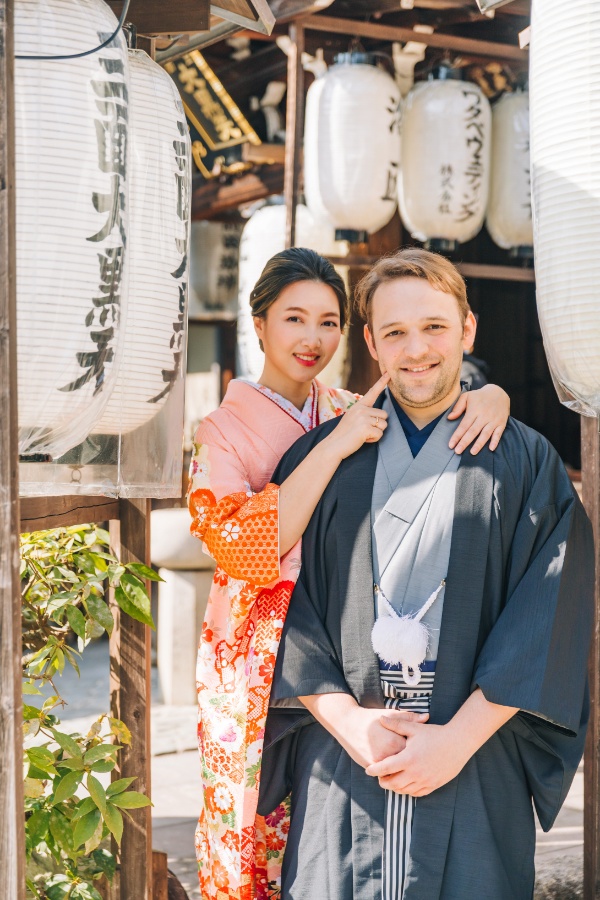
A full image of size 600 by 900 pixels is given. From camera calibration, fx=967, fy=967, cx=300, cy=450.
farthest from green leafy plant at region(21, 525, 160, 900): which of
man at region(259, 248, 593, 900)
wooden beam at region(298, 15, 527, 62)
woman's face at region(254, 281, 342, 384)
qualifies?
wooden beam at region(298, 15, 527, 62)

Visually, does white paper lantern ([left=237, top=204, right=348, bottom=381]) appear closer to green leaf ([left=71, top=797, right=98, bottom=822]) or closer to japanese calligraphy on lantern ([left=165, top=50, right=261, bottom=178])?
japanese calligraphy on lantern ([left=165, top=50, right=261, bottom=178])

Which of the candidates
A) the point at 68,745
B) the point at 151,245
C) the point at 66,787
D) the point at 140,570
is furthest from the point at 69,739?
the point at 151,245

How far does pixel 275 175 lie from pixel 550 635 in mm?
4850

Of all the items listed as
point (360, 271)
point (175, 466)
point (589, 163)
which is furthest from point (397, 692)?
point (360, 271)

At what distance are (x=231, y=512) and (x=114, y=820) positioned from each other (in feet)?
2.77

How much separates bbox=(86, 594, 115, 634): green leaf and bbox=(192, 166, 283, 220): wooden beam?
166 inches

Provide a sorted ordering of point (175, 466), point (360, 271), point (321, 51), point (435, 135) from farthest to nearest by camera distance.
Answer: point (360, 271), point (321, 51), point (435, 135), point (175, 466)

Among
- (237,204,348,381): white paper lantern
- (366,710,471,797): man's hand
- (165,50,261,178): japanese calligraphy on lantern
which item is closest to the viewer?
(366,710,471,797): man's hand

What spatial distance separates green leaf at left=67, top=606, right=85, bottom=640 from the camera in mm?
2729

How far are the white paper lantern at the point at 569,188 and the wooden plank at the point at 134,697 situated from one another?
4.52 feet

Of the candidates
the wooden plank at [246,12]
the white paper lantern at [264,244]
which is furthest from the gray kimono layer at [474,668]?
the white paper lantern at [264,244]

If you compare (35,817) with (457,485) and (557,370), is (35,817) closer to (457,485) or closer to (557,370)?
(457,485)

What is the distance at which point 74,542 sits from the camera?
3146 millimetres

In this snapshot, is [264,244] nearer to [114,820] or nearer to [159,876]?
[159,876]
